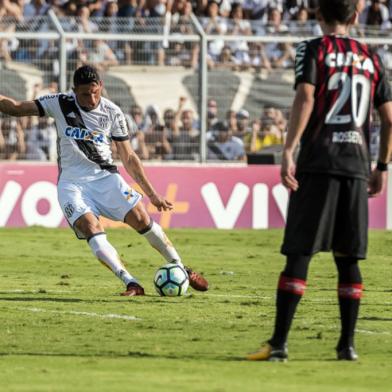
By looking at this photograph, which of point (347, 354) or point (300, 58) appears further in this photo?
point (347, 354)

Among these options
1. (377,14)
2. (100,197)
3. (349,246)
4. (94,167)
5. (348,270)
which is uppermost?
(349,246)

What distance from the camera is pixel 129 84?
2205cm

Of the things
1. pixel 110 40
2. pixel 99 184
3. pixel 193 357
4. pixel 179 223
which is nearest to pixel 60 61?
pixel 110 40

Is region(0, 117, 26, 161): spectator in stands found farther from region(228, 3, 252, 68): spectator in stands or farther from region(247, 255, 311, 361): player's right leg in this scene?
region(247, 255, 311, 361): player's right leg

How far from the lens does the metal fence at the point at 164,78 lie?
70.9ft

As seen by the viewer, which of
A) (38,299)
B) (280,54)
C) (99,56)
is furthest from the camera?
(280,54)

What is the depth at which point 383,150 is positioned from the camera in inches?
326

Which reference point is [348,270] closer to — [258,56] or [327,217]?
[327,217]

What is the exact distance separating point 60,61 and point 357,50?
46.3ft

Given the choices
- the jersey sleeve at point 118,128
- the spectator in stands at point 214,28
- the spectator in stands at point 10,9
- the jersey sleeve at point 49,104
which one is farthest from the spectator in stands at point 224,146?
the jersey sleeve at point 49,104

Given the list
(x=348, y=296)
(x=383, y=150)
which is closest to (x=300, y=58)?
(x=383, y=150)

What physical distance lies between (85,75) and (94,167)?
1.04 m

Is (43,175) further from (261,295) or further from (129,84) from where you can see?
(261,295)

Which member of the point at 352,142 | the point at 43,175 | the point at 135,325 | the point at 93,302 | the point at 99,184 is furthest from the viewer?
the point at 43,175
